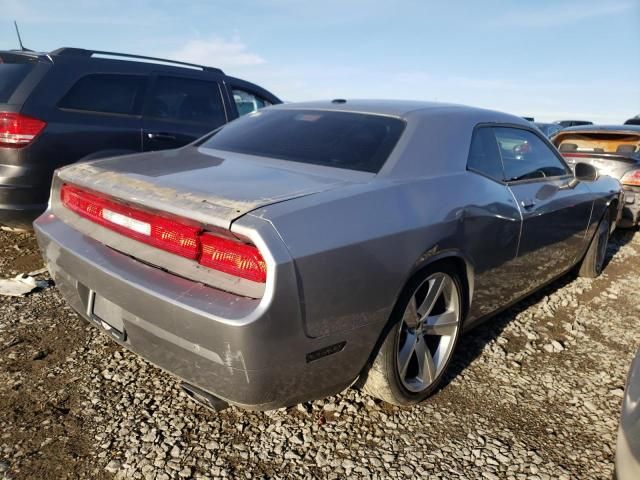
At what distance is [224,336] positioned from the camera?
5.10ft

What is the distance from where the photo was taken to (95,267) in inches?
76.9

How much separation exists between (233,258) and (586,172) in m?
3.29

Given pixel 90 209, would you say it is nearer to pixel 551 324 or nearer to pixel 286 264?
pixel 286 264

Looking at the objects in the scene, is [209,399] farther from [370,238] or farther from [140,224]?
[370,238]

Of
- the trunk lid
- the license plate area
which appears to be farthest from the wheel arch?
the trunk lid

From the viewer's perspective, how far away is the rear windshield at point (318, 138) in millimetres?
2303

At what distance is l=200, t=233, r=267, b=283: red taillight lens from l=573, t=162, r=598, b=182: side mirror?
3.13 metres

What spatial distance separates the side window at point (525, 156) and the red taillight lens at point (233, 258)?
1.89 metres

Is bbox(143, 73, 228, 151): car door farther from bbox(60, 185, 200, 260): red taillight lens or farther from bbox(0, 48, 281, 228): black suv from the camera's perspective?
bbox(60, 185, 200, 260): red taillight lens

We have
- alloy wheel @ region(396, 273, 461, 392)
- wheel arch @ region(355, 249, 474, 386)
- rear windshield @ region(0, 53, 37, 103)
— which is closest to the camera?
wheel arch @ region(355, 249, 474, 386)

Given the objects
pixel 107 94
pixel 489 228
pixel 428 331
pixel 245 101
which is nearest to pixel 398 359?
pixel 428 331

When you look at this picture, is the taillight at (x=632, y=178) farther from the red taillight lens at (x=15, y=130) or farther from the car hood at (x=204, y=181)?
the red taillight lens at (x=15, y=130)

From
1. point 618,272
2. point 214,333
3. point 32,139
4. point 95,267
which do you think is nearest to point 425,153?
point 214,333

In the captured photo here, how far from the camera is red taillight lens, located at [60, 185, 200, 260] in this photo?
1.75m
